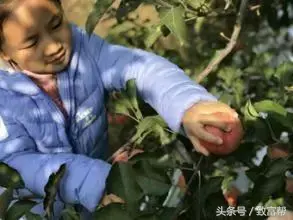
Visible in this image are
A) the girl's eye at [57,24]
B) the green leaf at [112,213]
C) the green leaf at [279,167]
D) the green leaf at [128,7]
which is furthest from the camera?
the green leaf at [128,7]

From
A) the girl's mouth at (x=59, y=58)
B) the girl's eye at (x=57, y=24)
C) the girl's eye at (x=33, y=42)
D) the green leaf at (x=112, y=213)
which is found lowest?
the green leaf at (x=112, y=213)

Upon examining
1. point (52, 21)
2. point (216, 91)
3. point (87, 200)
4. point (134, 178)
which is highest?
point (52, 21)

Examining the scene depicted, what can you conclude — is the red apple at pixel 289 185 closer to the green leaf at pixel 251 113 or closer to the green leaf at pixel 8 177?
the green leaf at pixel 251 113

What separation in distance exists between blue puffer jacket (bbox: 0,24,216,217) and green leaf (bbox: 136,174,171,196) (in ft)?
0.46

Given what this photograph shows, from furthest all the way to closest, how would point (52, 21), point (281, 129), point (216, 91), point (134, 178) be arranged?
point (216, 91), point (52, 21), point (281, 129), point (134, 178)

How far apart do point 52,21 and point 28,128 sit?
219 millimetres

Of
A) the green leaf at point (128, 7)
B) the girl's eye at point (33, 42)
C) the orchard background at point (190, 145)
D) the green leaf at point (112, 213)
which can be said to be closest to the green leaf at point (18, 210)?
the orchard background at point (190, 145)

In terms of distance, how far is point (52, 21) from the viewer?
4.29 feet

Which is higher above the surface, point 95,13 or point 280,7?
point 95,13

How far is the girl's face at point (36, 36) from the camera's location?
1277 mm

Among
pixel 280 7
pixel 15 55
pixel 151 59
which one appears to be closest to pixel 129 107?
pixel 151 59

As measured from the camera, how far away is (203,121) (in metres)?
1.16

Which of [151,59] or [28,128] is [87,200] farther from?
[151,59]

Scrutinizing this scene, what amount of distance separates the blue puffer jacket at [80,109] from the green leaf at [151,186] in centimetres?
14
